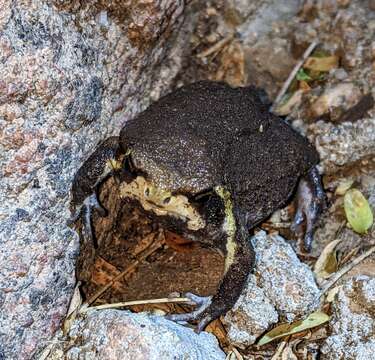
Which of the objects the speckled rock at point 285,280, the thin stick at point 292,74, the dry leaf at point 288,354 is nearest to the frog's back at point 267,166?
the speckled rock at point 285,280

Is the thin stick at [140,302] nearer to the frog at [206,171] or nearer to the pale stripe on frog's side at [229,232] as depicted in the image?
the frog at [206,171]

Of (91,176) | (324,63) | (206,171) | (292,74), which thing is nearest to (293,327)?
(206,171)

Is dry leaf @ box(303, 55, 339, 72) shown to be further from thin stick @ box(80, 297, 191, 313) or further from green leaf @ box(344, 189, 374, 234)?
thin stick @ box(80, 297, 191, 313)

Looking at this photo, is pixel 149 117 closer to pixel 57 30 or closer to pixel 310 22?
pixel 57 30

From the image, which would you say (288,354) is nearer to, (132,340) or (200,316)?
(200,316)

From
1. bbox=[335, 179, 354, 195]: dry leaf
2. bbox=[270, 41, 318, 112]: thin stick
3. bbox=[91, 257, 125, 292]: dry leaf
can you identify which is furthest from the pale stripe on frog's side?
bbox=[270, 41, 318, 112]: thin stick
